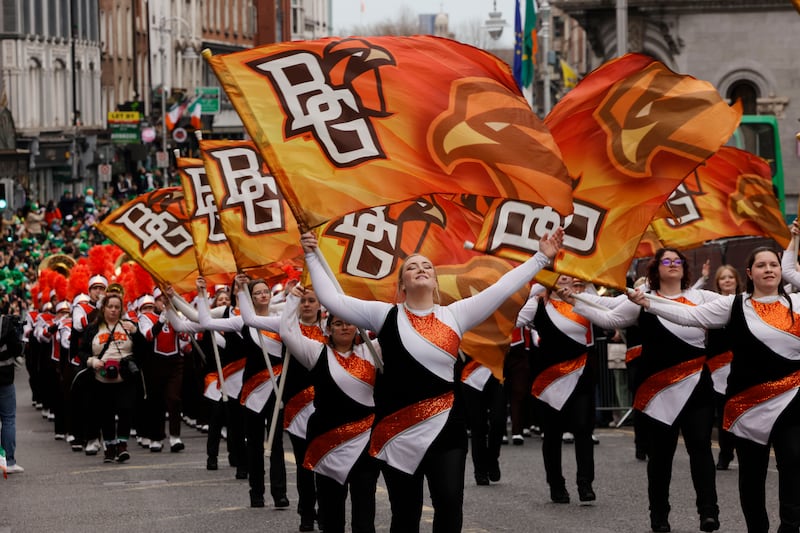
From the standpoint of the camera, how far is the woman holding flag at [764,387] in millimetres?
9562

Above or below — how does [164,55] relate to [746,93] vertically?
above

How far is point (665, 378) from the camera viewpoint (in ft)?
36.2

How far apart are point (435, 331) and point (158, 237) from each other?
8.37 meters

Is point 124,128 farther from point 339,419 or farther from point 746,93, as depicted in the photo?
point 339,419

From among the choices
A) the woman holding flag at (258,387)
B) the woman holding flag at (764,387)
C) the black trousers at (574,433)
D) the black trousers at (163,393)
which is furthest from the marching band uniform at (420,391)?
the black trousers at (163,393)

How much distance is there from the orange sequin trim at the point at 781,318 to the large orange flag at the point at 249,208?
377 centimetres

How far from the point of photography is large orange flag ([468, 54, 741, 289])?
10.3 meters

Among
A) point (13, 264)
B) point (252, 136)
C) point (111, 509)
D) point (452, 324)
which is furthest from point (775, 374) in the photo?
point (13, 264)

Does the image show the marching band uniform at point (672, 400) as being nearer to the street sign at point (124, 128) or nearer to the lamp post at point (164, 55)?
the lamp post at point (164, 55)

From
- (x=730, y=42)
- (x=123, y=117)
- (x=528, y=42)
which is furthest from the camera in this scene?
(x=123, y=117)

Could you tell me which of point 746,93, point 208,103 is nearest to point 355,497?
point 746,93

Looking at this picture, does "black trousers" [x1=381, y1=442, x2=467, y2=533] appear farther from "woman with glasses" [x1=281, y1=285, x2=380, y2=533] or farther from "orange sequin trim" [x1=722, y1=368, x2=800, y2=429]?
"orange sequin trim" [x1=722, y1=368, x2=800, y2=429]

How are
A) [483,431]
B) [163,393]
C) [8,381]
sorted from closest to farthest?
1. [483,431]
2. [8,381]
3. [163,393]

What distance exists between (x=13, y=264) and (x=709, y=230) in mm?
23177
